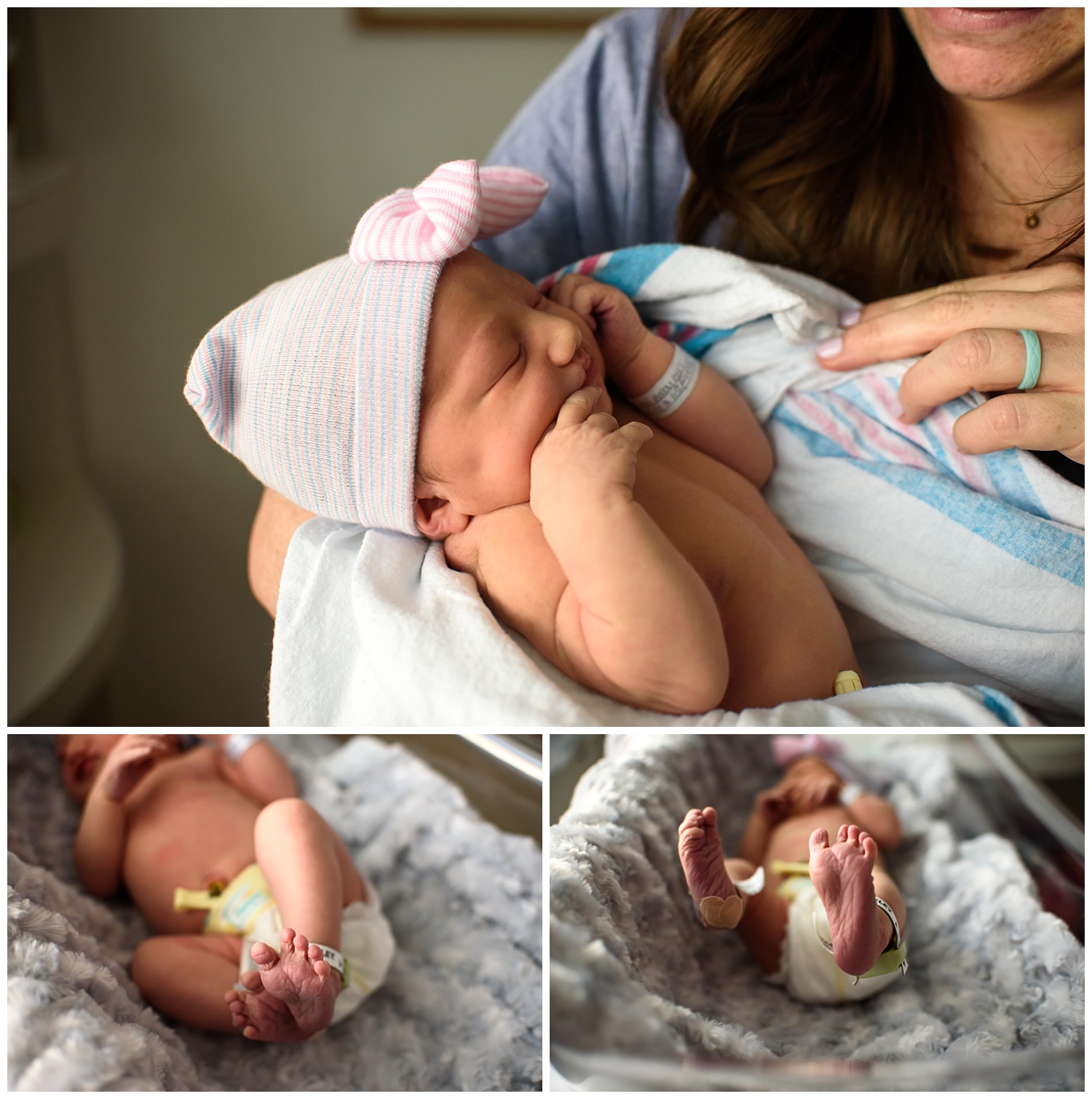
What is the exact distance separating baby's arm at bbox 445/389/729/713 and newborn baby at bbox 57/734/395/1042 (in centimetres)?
25

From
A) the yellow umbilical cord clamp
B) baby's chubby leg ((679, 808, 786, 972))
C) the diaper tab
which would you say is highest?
the yellow umbilical cord clamp

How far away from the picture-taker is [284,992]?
52 cm

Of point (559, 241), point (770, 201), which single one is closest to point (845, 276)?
point (770, 201)

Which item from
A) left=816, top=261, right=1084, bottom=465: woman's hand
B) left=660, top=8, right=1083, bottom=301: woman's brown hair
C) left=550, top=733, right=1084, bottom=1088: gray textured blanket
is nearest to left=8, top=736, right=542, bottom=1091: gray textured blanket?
left=550, top=733, right=1084, bottom=1088: gray textured blanket

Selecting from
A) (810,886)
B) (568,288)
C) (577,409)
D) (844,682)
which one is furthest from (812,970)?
(568,288)

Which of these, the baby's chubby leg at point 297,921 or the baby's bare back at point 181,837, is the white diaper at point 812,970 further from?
the baby's bare back at point 181,837

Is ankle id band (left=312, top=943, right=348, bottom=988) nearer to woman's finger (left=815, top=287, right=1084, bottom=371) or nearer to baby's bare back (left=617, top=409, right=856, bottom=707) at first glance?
baby's bare back (left=617, top=409, right=856, bottom=707)

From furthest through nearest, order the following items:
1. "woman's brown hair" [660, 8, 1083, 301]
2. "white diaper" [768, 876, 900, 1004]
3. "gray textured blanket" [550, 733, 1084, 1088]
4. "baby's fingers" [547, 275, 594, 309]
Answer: "woman's brown hair" [660, 8, 1083, 301], "baby's fingers" [547, 275, 594, 309], "white diaper" [768, 876, 900, 1004], "gray textured blanket" [550, 733, 1084, 1088]

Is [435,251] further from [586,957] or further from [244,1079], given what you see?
[244,1079]

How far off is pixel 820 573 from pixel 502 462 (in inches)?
11.7

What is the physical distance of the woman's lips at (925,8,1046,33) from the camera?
2.11ft

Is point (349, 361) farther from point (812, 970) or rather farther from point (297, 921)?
point (812, 970)

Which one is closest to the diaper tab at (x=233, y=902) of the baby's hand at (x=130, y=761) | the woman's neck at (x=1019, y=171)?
the baby's hand at (x=130, y=761)

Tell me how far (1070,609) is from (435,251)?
0.52 m
